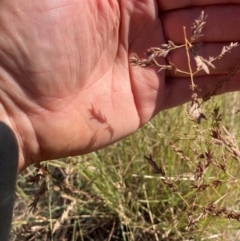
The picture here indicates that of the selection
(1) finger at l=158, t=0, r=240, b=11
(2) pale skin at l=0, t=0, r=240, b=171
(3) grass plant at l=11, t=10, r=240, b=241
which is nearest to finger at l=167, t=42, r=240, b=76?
(2) pale skin at l=0, t=0, r=240, b=171

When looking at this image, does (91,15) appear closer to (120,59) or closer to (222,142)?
(120,59)

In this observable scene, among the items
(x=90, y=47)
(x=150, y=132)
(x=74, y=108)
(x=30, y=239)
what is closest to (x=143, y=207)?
(x=150, y=132)

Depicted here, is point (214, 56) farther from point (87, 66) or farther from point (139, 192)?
point (139, 192)

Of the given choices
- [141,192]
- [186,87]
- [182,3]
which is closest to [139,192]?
[141,192]

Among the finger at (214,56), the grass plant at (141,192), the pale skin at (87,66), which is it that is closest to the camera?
the pale skin at (87,66)

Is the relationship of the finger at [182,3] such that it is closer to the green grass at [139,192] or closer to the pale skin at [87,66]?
the pale skin at [87,66]

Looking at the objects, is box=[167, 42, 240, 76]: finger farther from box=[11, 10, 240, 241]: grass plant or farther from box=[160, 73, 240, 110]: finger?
box=[11, 10, 240, 241]: grass plant

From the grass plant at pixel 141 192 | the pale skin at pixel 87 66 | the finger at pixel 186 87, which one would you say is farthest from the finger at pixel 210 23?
the grass plant at pixel 141 192
